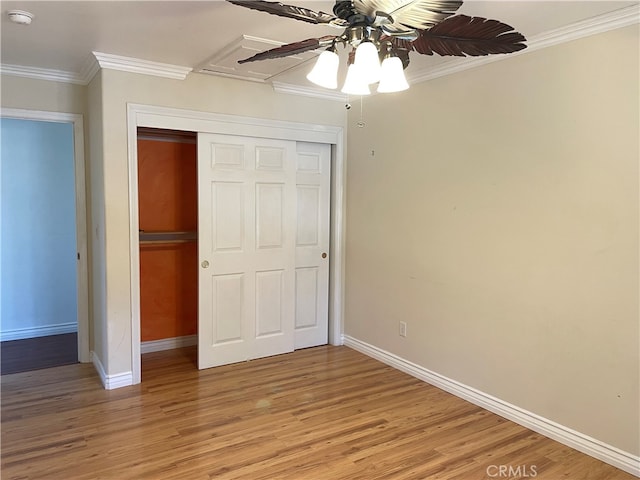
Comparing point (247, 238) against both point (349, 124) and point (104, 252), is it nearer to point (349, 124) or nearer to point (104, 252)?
point (104, 252)

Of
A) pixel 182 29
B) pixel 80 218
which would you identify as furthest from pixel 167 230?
pixel 182 29

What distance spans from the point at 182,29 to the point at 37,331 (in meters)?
3.77

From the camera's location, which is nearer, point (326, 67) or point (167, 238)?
point (326, 67)

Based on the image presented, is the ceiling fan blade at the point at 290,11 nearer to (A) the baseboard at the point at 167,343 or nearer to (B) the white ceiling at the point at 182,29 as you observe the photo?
(B) the white ceiling at the point at 182,29

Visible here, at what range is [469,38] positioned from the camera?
1695 millimetres

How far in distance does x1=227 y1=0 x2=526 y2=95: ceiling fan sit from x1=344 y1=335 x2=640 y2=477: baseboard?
7.48ft

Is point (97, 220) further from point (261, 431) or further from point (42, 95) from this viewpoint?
point (261, 431)

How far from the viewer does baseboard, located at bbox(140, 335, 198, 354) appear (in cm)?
454

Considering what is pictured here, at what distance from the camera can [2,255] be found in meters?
4.82

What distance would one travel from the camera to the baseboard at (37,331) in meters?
4.86

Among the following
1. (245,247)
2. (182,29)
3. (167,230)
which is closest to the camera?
(182,29)

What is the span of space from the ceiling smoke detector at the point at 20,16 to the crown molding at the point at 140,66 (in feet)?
2.08

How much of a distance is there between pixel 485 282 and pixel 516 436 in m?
0.99

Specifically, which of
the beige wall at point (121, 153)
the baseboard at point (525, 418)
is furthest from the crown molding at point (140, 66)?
the baseboard at point (525, 418)
